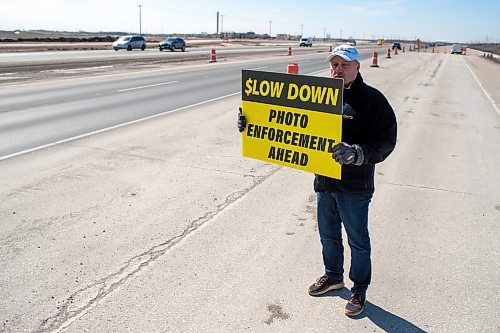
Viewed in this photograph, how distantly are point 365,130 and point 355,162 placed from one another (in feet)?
0.89

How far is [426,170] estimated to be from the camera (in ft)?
23.0

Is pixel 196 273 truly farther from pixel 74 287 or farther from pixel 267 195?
pixel 267 195

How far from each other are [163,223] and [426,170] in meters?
4.54

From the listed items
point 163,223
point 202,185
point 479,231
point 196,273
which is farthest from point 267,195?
point 479,231

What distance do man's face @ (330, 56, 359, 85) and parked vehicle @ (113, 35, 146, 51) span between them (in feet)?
152

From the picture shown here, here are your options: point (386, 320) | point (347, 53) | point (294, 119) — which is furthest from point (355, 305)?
point (347, 53)

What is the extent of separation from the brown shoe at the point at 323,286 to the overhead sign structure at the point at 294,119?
36.9 inches

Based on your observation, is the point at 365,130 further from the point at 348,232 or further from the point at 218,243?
the point at 218,243

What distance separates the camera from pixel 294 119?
340 centimetres

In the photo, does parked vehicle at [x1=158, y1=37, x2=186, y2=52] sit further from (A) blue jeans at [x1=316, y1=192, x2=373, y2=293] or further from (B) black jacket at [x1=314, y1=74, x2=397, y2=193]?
(B) black jacket at [x1=314, y1=74, x2=397, y2=193]

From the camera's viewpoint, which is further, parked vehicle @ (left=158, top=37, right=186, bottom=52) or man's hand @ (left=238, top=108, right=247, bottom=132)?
parked vehicle @ (left=158, top=37, right=186, bottom=52)

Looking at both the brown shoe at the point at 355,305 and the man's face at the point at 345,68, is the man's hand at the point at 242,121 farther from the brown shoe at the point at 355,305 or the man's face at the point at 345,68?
the brown shoe at the point at 355,305

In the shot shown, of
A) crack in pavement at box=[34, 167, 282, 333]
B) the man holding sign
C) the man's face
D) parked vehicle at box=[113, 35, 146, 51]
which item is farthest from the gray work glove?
parked vehicle at box=[113, 35, 146, 51]

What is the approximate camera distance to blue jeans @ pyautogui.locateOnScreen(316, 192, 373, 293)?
10.2ft
